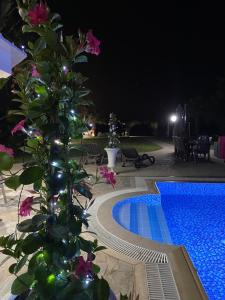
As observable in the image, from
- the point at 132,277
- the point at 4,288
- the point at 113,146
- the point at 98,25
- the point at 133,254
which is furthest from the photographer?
the point at 98,25

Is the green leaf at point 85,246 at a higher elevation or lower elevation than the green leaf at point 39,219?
lower

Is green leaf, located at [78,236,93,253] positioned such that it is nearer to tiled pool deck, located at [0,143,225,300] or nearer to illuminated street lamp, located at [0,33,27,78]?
tiled pool deck, located at [0,143,225,300]

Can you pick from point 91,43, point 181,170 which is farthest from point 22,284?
point 181,170

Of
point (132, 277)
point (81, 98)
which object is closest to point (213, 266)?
point (132, 277)

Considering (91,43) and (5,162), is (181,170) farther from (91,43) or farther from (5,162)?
(5,162)

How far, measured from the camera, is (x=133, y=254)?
144 inches

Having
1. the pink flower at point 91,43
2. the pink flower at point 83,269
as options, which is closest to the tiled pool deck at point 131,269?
the pink flower at point 83,269

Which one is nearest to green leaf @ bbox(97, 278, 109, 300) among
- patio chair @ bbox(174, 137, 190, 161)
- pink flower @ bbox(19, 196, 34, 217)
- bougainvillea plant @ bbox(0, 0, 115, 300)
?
bougainvillea plant @ bbox(0, 0, 115, 300)

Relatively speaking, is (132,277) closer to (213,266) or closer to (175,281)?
(175,281)

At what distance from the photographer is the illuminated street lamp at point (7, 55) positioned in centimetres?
291

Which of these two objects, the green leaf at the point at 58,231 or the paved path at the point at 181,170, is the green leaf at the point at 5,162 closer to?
the green leaf at the point at 58,231

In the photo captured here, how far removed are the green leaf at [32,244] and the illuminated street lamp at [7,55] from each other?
1922 millimetres

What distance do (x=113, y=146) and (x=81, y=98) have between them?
8.41 m

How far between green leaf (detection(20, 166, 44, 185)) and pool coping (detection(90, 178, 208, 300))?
187cm
